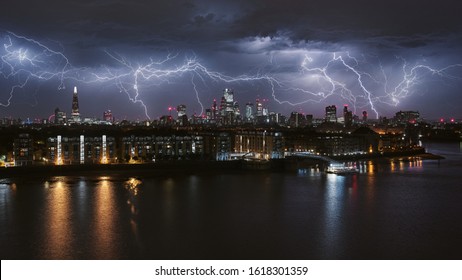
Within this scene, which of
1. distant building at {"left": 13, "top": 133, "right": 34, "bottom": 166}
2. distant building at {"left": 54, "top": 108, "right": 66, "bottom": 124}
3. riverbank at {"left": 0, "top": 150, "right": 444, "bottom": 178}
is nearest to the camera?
riverbank at {"left": 0, "top": 150, "right": 444, "bottom": 178}

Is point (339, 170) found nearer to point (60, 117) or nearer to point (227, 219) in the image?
point (227, 219)

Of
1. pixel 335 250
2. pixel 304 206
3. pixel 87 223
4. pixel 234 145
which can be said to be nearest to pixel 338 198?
pixel 304 206

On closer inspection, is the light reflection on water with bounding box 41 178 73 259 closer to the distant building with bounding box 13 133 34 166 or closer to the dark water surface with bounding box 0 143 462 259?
the dark water surface with bounding box 0 143 462 259

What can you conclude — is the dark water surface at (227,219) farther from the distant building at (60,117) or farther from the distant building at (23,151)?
the distant building at (60,117)

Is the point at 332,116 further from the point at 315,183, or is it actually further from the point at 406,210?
the point at 406,210

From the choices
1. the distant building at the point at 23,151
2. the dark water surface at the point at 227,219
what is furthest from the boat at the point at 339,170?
the distant building at the point at 23,151

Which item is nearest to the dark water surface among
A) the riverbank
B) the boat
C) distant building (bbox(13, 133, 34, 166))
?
the riverbank

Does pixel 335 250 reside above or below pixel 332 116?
below

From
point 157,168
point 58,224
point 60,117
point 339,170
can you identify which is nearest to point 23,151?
point 157,168
